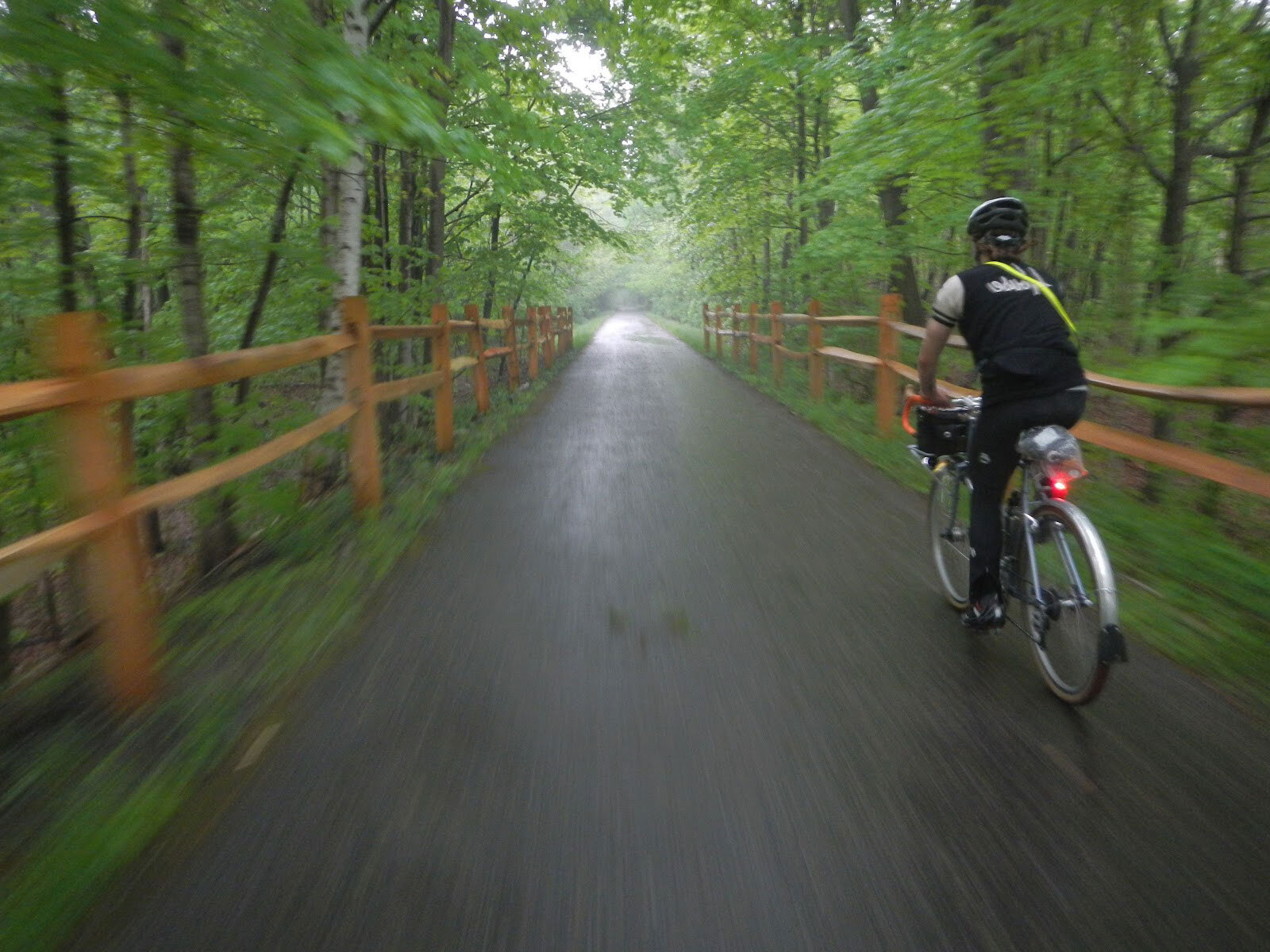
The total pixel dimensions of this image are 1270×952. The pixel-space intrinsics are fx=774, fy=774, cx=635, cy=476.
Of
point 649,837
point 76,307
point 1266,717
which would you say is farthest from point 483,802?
point 76,307

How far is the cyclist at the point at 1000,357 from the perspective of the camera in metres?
2.86

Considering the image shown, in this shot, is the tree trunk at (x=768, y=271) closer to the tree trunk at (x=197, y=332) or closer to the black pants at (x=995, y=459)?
the tree trunk at (x=197, y=332)

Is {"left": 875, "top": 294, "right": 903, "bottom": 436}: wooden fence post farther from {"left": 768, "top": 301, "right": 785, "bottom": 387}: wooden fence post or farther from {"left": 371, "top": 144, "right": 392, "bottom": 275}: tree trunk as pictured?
{"left": 371, "top": 144, "right": 392, "bottom": 275}: tree trunk

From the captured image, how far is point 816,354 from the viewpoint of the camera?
33.8 feet

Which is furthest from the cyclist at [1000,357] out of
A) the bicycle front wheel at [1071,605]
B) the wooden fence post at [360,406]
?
the wooden fence post at [360,406]

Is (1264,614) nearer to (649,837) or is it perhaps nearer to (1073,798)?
(1073,798)

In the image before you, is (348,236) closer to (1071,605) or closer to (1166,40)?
(1071,605)

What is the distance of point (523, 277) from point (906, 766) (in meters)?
13.6

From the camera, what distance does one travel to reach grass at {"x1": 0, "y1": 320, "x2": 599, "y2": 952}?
1.92 metres

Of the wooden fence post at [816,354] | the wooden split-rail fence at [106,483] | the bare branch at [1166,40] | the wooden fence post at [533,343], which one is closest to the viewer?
the wooden split-rail fence at [106,483]

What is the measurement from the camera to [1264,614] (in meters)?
3.39

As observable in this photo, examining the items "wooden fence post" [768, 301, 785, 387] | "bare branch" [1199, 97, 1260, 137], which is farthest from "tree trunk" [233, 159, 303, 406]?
"wooden fence post" [768, 301, 785, 387]

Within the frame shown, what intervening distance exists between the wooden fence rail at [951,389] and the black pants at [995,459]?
0.61 meters

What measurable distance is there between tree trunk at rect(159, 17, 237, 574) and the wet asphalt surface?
138 cm
